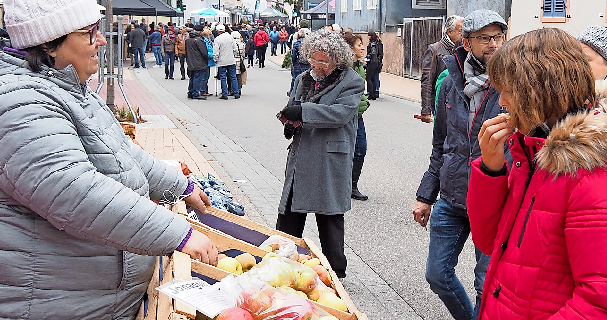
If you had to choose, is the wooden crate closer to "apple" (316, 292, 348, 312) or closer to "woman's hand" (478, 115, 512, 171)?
"apple" (316, 292, 348, 312)

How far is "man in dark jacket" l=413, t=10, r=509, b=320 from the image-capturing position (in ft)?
12.6

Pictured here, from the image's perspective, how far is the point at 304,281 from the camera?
2.93m

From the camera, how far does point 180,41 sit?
88.9 feet

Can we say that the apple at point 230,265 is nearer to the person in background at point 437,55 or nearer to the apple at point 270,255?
the apple at point 270,255

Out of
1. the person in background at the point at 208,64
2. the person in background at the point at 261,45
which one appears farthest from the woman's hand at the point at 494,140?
the person in background at the point at 261,45

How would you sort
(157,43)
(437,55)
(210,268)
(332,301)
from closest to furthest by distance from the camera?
1. (210,268)
2. (332,301)
3. (437,55)
4. (157,43)

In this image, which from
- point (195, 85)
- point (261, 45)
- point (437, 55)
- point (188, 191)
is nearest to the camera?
point (188, 191)

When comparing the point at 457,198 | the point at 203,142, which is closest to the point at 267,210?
the point at 457,198

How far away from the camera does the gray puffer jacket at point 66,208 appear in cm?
218

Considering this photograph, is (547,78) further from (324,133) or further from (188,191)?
(324,133)

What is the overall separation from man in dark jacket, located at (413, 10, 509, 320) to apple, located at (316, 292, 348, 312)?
1.16 m

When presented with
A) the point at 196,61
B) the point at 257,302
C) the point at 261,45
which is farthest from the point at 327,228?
the point at 261,45

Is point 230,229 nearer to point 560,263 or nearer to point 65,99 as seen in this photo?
point 65,99

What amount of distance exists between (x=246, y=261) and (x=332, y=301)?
0.48 meters
